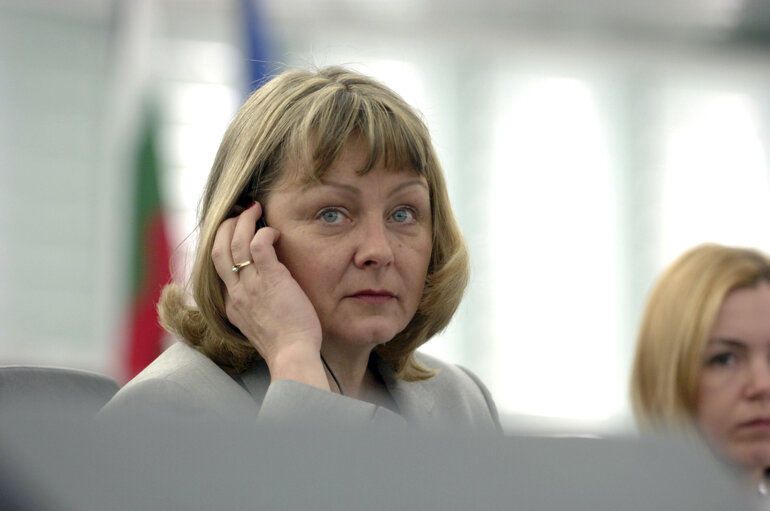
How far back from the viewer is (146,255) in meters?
4.72

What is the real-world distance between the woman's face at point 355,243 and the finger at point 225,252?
2.4 inches

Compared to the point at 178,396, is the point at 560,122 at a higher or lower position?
higher

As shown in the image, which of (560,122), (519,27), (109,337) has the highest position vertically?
(519,27)

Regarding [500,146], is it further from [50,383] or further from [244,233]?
[50,383]

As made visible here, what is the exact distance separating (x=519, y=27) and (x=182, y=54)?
91.5 inches

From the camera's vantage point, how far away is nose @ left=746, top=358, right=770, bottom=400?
1849 millimetres

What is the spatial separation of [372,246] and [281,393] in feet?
1.50

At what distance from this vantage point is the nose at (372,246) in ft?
4.42

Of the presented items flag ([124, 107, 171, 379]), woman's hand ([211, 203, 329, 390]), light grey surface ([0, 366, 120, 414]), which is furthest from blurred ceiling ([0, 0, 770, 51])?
light grey surface ([0, 366, 120, 414])

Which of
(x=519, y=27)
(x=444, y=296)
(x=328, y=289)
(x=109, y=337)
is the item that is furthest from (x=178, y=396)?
(x=519, y=27)

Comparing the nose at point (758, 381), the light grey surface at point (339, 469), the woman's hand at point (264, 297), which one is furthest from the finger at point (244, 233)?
the light grey surface at point (339, 469)

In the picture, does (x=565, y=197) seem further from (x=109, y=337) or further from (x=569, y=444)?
(x=569, y=444)

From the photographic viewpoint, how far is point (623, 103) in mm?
6863

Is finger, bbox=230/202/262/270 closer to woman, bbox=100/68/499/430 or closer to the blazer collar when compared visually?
woman, bbox=100/68/499/430
